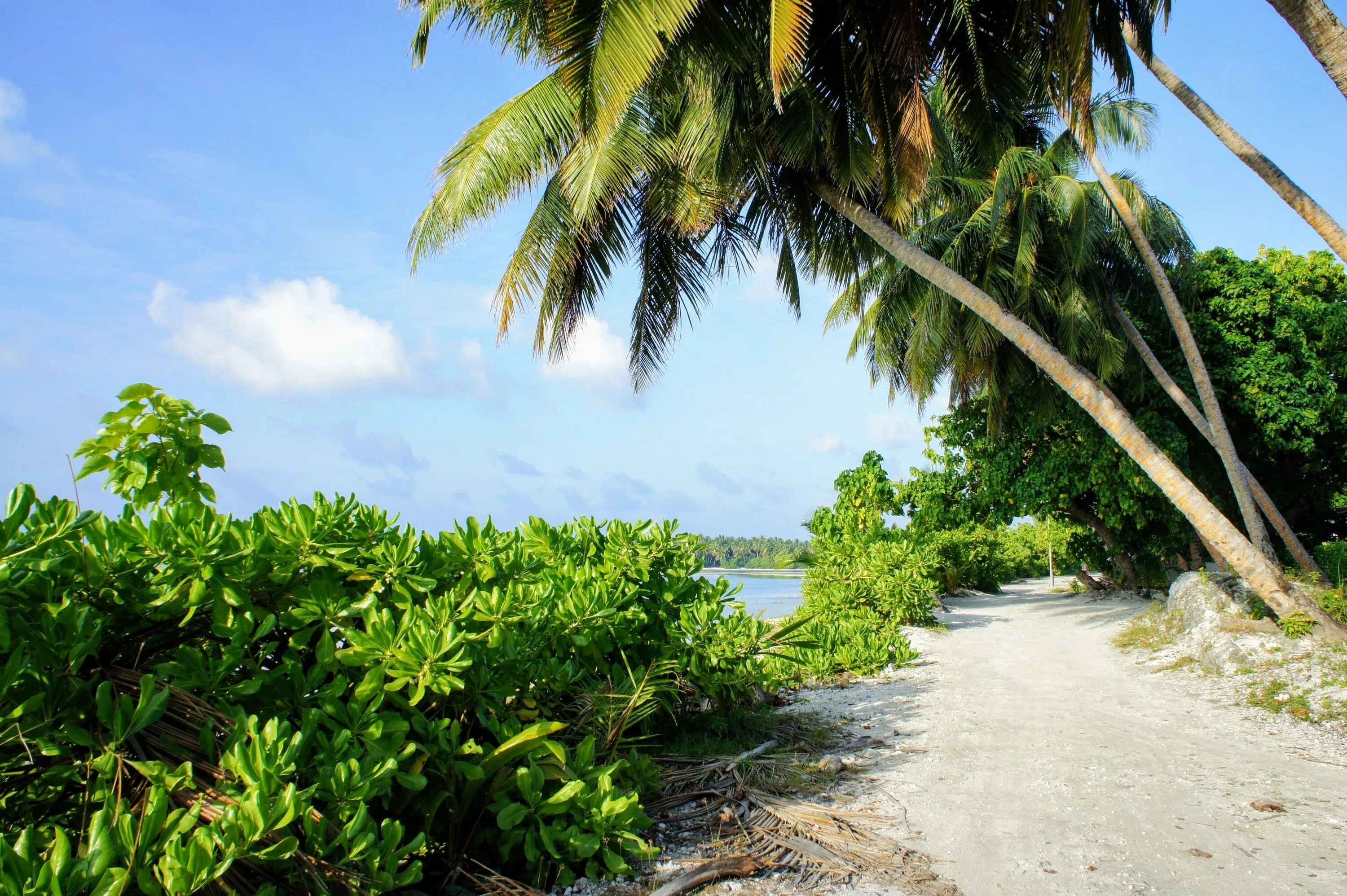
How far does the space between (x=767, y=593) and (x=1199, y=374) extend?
6556 mm

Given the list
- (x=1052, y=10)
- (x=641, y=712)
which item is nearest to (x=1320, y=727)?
(x=641, y=712)

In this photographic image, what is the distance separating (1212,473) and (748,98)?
12.1m

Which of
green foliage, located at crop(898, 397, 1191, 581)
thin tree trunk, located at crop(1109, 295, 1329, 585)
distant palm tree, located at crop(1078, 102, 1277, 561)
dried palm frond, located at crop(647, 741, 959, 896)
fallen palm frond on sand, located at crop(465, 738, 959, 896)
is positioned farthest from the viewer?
green foliage, located at crop(898, 397, 1191, 581)

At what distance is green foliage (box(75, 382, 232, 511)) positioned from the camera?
2477 millimetres

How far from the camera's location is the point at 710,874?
2514mm

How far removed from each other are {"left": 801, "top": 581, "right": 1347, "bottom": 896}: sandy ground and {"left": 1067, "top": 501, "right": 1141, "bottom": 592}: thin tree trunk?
7590 millimetres

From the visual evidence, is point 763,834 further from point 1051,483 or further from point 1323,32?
point 1051,483

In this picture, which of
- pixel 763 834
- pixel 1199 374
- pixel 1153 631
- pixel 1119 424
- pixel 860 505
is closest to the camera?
pixel 763 834

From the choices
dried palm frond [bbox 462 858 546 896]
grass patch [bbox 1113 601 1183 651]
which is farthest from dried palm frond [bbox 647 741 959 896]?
grass patch [bbox 1113 601 1183 651]

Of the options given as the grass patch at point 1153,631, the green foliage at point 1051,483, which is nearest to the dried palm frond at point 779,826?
the grass patch at point 1153,631

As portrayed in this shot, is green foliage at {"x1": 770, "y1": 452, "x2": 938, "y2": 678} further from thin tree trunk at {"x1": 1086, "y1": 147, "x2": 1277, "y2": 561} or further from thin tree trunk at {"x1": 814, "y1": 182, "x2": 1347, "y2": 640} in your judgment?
thin tree trunk at {"x1": 1086, "y1": 147, "x2": 1277, "y2": 561}

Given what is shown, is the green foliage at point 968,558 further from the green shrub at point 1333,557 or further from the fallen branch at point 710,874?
the fallen branch at point 710,874

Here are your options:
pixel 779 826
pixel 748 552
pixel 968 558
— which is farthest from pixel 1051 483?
pixel 748 552

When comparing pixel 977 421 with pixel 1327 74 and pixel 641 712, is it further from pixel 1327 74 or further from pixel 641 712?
A: pixel 641 712
